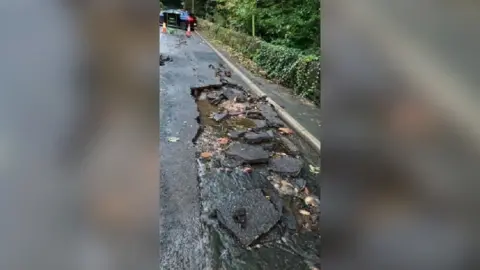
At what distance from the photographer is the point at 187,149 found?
4.96 m

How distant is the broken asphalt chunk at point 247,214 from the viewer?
3094 millimetres

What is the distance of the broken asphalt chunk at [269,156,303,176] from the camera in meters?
4.40

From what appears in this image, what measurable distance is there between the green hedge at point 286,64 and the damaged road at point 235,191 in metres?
1.07

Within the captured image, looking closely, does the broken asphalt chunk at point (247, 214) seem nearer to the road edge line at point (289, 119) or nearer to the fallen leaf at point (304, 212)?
the fallen leaf at point (304, 212)

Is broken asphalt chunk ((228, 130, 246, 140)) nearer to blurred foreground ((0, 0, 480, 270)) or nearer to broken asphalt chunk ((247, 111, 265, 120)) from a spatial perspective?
broken asphalt chunk ((247, 111, 265, 120))

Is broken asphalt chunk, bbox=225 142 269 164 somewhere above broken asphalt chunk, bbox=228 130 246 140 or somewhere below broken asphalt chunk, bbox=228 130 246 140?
below

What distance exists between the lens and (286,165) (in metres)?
4.55

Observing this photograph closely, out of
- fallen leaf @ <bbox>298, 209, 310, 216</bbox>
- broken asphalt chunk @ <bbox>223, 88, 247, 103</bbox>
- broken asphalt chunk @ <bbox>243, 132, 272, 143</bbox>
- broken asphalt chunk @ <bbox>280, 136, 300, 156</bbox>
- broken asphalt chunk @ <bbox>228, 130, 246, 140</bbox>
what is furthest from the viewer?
broken asphalt chunk @ <bbox>223, 88, 247, 103</bbox>

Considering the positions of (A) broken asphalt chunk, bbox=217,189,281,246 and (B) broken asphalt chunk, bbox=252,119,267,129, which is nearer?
(A) broken asphalt chunk, bbox=217,189,281,246
